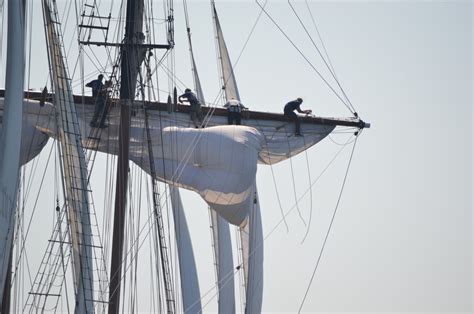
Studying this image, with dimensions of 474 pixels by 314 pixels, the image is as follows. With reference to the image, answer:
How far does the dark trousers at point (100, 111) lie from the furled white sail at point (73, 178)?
11.3m

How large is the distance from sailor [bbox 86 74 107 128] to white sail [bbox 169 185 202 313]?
4.03 meters

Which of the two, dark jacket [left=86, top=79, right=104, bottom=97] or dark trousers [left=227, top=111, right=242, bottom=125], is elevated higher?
dark jacket [left=86, top=79, right=104, bottom=97]

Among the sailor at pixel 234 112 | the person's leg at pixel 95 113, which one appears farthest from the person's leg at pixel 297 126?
the person's leg at pixel 95 113

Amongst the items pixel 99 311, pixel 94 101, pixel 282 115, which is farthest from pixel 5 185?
pixel 282 115

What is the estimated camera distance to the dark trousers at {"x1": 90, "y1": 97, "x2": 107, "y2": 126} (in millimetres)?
57219

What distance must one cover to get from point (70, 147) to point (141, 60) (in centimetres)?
951

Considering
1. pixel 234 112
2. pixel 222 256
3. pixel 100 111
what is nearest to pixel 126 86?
pixel 100 111

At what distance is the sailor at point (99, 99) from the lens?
57.1 meters

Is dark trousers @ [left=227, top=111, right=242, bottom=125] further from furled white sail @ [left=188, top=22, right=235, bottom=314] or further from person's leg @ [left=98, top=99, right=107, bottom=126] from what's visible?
person's leg @ [left=98, top=99, right=107, bottom=126]

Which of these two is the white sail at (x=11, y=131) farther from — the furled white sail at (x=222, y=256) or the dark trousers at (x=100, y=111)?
the furled white sail at (x=222, y=256)

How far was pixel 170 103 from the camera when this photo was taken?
5919cm

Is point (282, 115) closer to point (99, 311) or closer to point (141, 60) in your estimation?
point (141, 60)

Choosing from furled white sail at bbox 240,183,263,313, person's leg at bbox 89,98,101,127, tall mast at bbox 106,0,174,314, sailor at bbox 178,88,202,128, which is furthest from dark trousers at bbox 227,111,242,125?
tall mast at bbox 106,0,174,314

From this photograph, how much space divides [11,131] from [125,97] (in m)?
17.2
